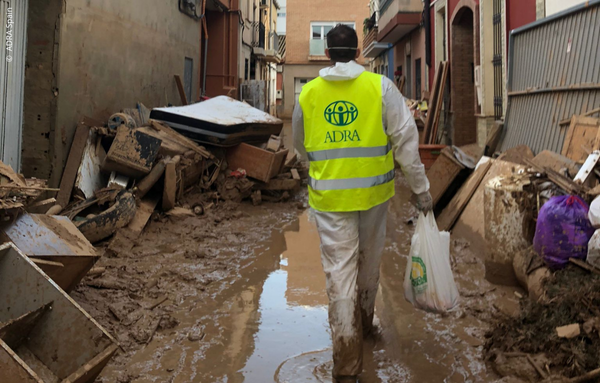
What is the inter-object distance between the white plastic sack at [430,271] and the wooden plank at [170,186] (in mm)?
4281

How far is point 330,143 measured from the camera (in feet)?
11.6

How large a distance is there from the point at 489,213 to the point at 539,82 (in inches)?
94.3

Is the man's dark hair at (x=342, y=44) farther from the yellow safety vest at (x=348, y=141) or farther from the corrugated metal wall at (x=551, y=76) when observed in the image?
the corrugated metal wall at (x=551, y=76)

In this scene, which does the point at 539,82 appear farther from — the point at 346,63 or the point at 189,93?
the point at 189,93

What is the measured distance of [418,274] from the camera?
12.3 feet

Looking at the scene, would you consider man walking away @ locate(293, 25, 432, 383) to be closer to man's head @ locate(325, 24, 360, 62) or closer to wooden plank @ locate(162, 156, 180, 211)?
man's head @ locate(325, 24, 360, 62)

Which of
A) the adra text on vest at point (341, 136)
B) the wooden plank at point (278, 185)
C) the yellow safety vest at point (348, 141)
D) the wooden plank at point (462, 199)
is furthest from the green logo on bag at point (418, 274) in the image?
the wooden plank at point (278, 185)

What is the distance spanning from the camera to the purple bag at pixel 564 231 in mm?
4188

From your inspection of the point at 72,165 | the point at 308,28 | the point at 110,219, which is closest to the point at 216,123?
the point at 72,165

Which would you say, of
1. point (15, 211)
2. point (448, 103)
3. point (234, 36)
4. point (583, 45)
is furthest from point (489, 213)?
point (234, 36)

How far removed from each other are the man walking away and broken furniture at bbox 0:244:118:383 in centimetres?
130

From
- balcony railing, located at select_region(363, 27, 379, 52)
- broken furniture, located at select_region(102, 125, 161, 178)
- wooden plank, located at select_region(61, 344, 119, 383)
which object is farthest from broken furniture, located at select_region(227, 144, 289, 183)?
balcony railing, located at select_region(363, 27, 379, 52)

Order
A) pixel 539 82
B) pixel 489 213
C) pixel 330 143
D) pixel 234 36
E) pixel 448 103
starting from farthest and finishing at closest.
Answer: pixel 234 36 → pixel 448 103 → pixel 539 82 → pixel 489 213 → pixel 330 143

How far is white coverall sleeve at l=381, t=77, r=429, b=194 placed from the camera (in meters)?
3.47
